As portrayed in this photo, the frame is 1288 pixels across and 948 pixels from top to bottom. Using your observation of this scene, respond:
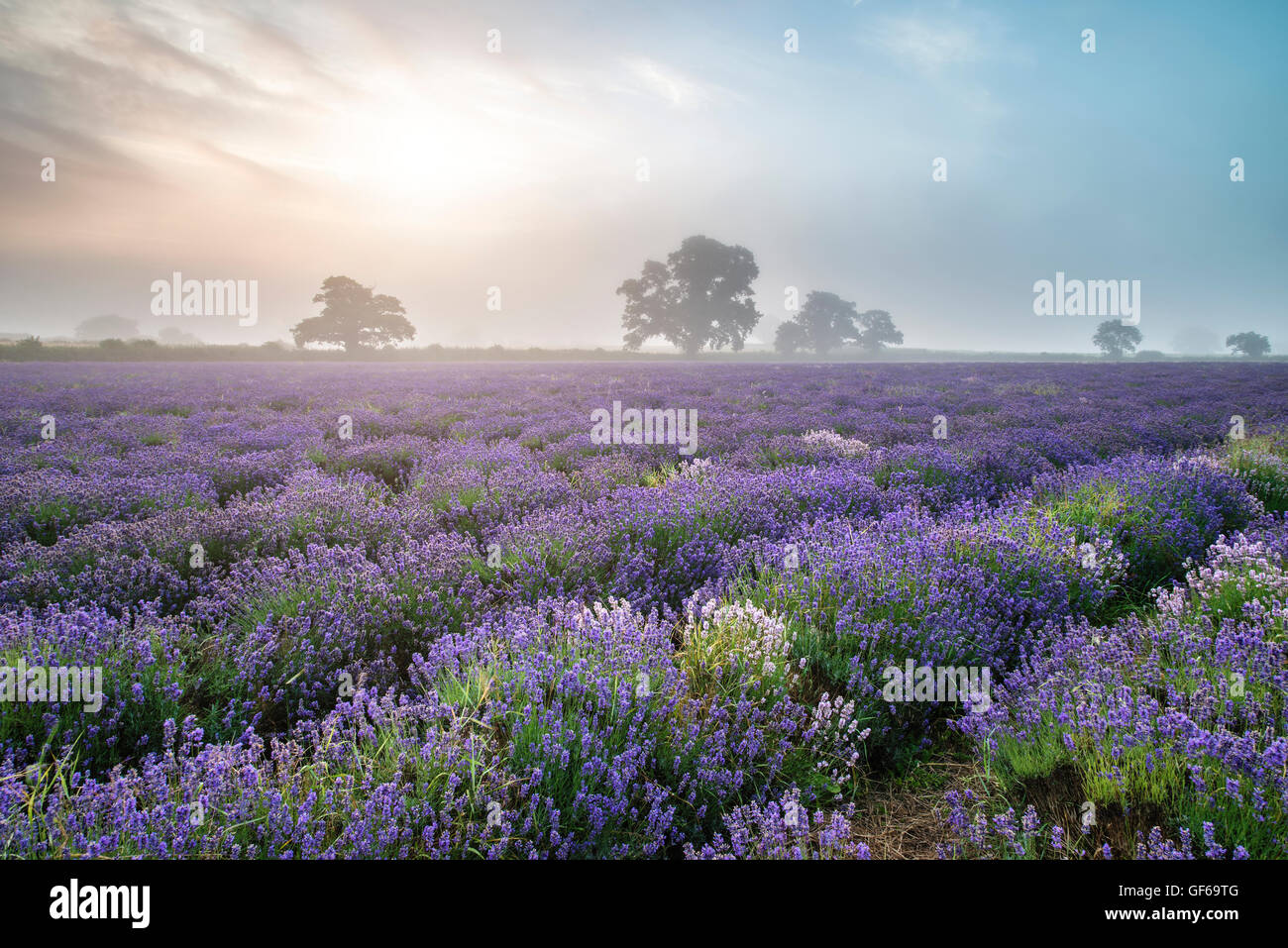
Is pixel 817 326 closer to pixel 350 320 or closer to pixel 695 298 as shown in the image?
pixel 695 298

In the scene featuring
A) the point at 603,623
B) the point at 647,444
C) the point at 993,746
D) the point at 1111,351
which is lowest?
the point at 993,746

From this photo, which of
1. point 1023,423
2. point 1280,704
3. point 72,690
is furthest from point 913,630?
point 1023,423

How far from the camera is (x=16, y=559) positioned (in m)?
3.40

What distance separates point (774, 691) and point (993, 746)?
2.74 ft

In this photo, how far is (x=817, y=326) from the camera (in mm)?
72062

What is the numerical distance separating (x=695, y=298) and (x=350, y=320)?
32894 millimetres

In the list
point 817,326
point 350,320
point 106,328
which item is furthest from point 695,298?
point 106,328

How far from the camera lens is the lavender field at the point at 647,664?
1619 millimetres

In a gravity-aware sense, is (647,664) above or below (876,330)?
below

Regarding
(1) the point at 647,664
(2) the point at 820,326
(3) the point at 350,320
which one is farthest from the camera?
(2) the point at 820,326

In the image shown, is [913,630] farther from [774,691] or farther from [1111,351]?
[1111,351]

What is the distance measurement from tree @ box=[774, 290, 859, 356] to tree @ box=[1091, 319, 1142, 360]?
40470 mm

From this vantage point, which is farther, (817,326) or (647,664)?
(817,326)

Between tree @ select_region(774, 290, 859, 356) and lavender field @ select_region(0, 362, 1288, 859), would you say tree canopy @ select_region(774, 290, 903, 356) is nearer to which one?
tree @ select_region(774, 290, 859, 356)
